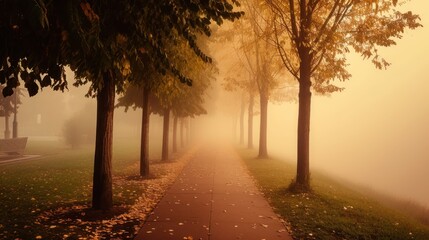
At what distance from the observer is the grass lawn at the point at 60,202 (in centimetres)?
698

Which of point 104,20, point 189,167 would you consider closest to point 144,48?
point 104,20

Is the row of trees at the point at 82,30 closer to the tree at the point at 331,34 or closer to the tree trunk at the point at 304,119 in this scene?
the tree at the point at 331,34

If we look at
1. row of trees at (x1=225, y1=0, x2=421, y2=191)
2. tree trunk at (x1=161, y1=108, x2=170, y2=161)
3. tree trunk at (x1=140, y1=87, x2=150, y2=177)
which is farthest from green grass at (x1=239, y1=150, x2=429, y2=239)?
tree trunk at (x1=161, y1=108, x2=170, y2=161)

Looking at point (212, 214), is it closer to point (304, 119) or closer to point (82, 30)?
point (304, 119)

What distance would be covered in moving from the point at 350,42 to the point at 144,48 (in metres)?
7.56

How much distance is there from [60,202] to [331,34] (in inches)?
340

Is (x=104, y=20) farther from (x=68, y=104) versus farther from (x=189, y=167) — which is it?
(x=68, y=104)

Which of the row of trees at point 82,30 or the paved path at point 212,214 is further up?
the row of trees at point 82,30

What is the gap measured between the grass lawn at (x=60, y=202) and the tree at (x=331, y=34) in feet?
17.8

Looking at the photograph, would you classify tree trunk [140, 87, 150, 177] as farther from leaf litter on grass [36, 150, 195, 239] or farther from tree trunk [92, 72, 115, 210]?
tree trunk [92, 72, 115, 210]

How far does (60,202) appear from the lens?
9.47 meters

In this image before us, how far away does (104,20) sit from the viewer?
557cm

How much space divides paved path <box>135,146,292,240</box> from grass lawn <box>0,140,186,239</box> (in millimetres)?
561

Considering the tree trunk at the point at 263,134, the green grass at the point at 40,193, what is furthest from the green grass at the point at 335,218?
the tree trunk at the point at 263,134
